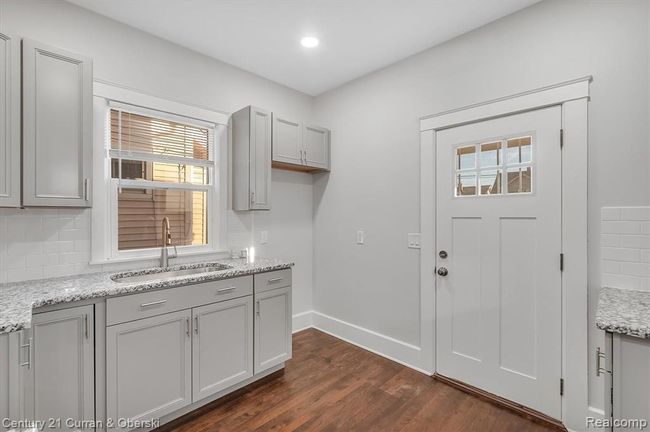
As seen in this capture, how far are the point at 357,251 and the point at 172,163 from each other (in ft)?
6.43

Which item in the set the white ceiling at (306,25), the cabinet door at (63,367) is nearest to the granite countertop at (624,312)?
the white ceiling at (306,25)

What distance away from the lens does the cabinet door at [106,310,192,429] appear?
1827 mm

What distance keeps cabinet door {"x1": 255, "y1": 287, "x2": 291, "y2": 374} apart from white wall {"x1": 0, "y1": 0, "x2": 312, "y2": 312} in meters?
0.77

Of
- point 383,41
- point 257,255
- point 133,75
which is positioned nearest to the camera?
point 133,75

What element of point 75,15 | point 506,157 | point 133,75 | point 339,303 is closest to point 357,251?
point 339,303

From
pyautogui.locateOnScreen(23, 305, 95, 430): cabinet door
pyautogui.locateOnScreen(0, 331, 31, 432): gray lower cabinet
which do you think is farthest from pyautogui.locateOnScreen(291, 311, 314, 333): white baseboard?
pyautogui.locateOnScreen(0, 331, 31, 432): gray lower cabinet

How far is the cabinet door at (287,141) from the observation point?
3.08 m

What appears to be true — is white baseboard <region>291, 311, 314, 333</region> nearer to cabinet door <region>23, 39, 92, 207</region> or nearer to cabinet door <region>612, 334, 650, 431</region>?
cabinet door <region>23, 39, 92, 207</region>

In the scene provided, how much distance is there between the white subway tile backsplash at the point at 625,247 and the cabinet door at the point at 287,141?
8.11ft

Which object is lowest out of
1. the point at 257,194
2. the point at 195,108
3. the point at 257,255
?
the point at 257,255

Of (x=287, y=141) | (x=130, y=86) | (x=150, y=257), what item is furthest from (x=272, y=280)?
(x=130, y=86)

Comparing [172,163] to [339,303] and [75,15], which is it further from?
[339,303]

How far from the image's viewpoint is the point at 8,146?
1.73m

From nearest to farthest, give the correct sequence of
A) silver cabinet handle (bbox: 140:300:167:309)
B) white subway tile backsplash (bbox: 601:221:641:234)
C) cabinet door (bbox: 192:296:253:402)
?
white subway tile backsplash (bbox: 601:221:641:234) → silver cabinet handle (bbox: 140:300:167:309) → cabinet door (bbox: 192:296:253:402)
